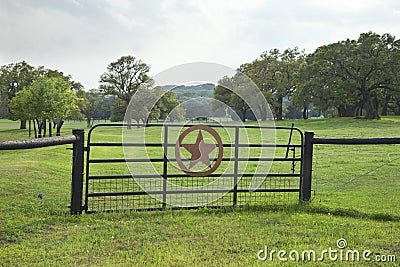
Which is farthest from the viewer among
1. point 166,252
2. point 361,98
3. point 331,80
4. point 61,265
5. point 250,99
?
point 361,98

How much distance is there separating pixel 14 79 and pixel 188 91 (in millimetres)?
61509

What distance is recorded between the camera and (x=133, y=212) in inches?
243

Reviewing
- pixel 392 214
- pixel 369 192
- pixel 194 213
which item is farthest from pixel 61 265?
pixel 369 192

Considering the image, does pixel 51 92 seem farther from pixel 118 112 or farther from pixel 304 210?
pixel 304 210

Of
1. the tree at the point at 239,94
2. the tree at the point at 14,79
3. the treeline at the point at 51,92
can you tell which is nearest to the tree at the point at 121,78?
the treeline at the point at 51,92

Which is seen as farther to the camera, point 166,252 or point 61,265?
point 166,252

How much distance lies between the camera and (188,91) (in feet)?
22.2

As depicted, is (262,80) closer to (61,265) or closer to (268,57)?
(268,57)

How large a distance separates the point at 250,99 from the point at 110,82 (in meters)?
51.4

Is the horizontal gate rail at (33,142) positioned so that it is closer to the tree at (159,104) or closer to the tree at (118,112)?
the tree at (159,104)

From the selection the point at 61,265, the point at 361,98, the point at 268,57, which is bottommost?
the point at 61,265

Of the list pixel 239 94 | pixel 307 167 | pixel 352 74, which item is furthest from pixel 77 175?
pixel 352 74

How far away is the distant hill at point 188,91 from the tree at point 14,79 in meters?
59.3

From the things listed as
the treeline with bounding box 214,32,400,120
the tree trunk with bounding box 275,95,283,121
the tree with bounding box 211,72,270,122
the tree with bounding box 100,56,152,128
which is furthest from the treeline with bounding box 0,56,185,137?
the tree trunk with bounding box 275,95,283,121
